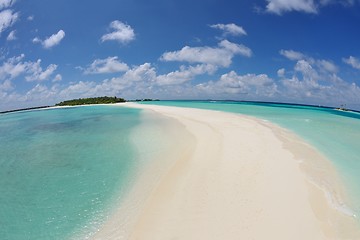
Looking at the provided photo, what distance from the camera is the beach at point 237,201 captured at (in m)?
4.84

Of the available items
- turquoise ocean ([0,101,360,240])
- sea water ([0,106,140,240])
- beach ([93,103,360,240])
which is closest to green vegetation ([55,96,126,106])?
turquoise ocean ([0,101,360,240])

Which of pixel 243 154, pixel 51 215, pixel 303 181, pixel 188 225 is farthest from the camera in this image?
pixel 243 154

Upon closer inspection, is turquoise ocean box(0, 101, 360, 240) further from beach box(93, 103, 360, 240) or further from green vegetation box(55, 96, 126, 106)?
green vegetation box(55, 96, 126, 106)

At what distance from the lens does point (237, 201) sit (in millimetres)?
6000

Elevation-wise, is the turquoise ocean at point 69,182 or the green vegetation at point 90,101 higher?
the green vegetation at point 90,101

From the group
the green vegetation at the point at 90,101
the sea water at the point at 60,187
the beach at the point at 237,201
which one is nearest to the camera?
the beach at the point at 237,201

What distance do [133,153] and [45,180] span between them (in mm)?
3619

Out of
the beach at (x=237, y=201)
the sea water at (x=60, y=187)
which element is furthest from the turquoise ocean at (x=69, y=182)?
the beach at (x=237, y=201)

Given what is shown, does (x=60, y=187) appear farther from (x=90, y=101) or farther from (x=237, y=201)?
(x=90, y=101)

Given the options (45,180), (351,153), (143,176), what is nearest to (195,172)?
(143,176)

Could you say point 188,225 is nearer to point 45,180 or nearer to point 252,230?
point 252,230

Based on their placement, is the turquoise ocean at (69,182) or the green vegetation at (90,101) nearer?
the turquoise ocean at (69,182)

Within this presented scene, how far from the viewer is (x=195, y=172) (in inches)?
316

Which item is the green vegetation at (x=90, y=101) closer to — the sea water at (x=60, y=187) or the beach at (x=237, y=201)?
the sea water at (x=60, y=187)
